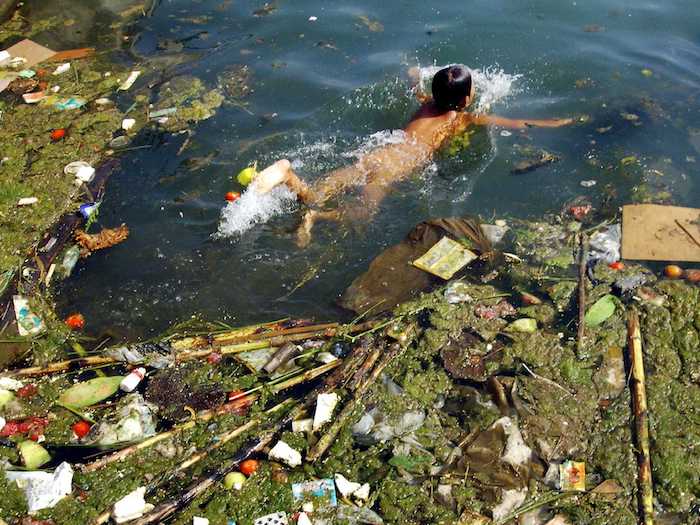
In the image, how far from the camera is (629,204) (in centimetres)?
505

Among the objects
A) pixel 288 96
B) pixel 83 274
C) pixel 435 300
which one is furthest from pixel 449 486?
pixel 288 96

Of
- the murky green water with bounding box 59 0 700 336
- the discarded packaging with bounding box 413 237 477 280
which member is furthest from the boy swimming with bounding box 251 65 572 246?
the discarded packaging with bounding box 413 237 477 280

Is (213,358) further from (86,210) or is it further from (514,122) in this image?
(514,122)

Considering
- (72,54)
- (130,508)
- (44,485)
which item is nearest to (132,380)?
(44,485)

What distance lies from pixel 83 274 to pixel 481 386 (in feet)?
10.7

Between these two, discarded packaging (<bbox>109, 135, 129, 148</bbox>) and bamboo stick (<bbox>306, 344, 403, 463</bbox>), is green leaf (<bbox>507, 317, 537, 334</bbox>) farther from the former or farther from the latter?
discarded packaging (<bbox>109, 135, 129, 148</bbox>)

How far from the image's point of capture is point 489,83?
650 centimetres

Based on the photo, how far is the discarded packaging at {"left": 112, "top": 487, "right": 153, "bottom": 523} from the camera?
3.12 metres

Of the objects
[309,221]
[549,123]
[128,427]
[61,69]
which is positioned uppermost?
A: [61,69]

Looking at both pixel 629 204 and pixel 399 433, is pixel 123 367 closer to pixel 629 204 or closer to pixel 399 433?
pixel 399 433

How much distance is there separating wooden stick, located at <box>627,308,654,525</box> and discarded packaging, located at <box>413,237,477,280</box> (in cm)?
123

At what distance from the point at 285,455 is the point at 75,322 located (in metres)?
2.09

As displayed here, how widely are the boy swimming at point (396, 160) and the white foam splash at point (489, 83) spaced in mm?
790

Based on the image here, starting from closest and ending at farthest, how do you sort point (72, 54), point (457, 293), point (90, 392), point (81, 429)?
point (81, 429) < point (90, 392) < point (457, 293) < point (72, 54)
